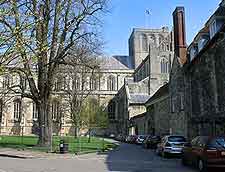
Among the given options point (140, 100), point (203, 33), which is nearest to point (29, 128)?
point (140, 100)

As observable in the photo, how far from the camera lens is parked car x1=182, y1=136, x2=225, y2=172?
49.8 feet

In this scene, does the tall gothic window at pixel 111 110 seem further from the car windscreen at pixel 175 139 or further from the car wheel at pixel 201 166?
the car wheel at pixel 201 166

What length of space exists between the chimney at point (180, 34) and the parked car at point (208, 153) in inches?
792

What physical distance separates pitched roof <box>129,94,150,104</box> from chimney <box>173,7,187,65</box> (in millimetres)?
36450

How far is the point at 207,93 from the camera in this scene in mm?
29594

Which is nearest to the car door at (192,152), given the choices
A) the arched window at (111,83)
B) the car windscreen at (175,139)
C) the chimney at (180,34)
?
the car windscreen at (175,139)

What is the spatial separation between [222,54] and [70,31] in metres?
11.7

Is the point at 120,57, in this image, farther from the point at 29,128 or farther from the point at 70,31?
the point at 70,31

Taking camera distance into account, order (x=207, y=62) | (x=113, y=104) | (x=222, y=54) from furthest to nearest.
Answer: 1. (x=113, y=104)
2. (x=207, y=62)
3. (x=222, y=54)

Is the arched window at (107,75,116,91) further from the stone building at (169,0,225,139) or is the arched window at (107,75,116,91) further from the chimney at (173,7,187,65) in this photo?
the chimney at (173,7,187,65)

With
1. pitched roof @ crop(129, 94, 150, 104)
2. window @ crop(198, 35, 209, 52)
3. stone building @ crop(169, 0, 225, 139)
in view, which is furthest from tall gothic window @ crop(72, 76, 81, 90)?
pitched roof @ crop(129, 94, 150, 104)

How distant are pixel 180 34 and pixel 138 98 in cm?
3908

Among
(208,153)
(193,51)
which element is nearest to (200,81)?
(193,51)

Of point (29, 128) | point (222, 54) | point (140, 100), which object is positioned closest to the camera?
point (222, 54)
